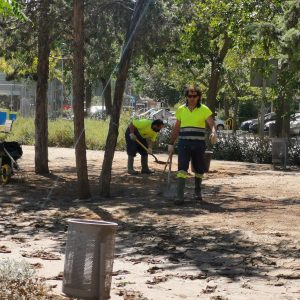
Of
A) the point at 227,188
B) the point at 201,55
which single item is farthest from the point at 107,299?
the point at 201,55

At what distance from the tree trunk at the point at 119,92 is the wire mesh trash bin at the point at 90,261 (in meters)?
7.20

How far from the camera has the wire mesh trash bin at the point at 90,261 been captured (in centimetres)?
565

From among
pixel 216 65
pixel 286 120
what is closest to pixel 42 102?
pixel 216 65

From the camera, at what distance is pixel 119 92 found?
12844 millimetres

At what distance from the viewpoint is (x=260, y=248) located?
821 cm

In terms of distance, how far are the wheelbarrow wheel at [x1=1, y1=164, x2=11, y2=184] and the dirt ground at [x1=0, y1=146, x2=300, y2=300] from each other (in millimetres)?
176

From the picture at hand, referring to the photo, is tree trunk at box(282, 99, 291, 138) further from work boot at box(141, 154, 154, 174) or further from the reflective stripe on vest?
the reflective stripe on vest

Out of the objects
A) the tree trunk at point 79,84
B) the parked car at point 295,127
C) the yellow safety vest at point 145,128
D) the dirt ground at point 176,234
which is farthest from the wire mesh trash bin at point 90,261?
the parked car at point 295,127

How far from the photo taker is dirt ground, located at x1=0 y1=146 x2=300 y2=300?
6.68 metres

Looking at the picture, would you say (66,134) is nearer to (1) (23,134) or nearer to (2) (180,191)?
(1) (23,134)

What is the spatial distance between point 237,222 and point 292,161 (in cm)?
1278

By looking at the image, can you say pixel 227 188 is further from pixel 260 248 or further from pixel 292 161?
pixel 292 161

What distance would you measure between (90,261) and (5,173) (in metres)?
9.59

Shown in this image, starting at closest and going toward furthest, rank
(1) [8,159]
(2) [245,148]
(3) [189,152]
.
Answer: (3) [189,152]
(1) [8,159]
(2) [245,148]
